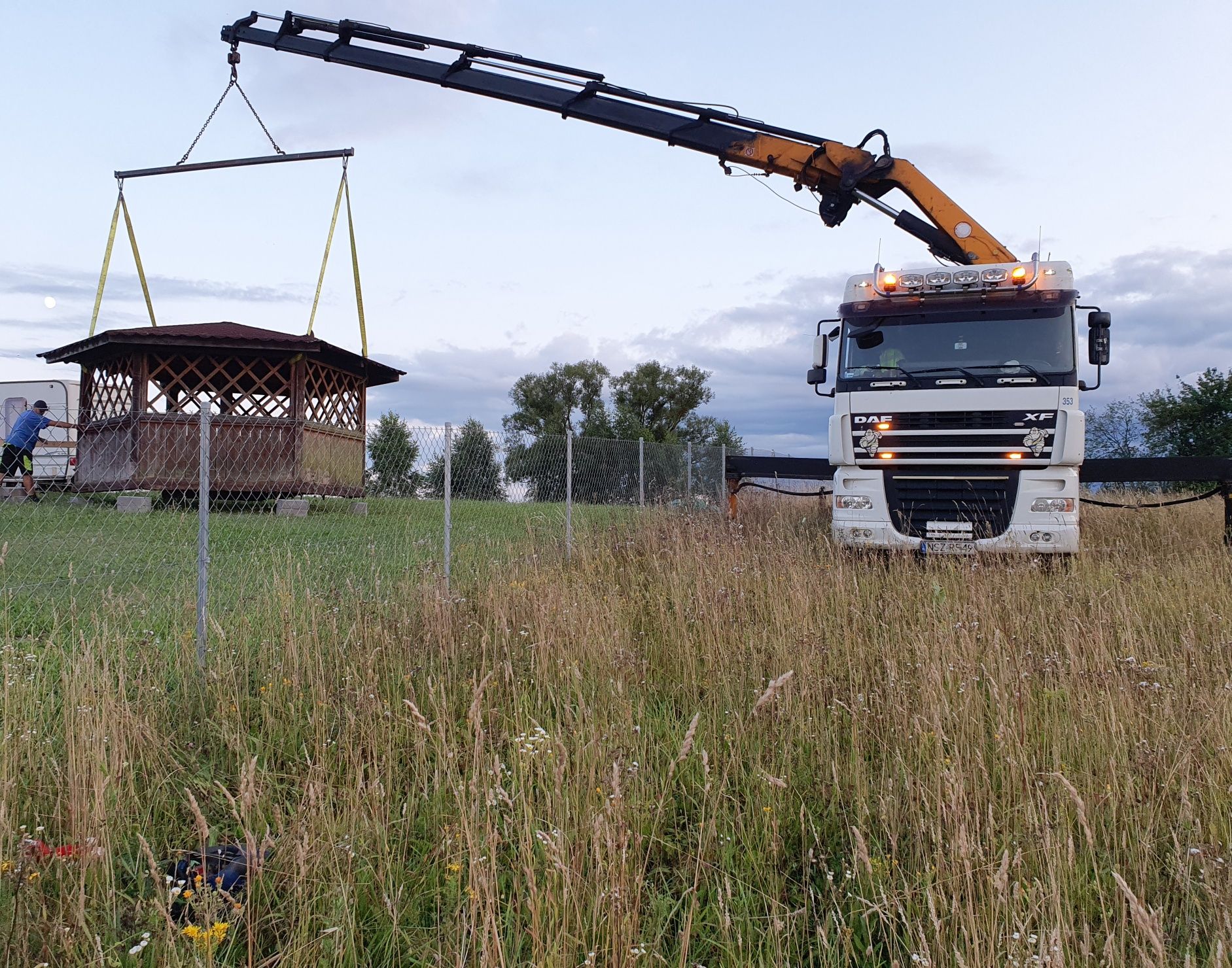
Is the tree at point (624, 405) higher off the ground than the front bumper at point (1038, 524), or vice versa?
the tree at point (624, 405)

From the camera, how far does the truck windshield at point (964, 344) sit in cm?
787

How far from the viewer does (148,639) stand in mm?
5043

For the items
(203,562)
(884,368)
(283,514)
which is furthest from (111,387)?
(884,368)

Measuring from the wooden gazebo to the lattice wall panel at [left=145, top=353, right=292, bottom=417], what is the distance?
0.02 metres

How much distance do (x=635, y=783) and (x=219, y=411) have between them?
16.1m

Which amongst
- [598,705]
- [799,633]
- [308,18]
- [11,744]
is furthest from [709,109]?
[11,744]

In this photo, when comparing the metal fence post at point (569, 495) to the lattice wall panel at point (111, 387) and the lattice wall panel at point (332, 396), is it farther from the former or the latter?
the lattice wall panel at point (111, 387)

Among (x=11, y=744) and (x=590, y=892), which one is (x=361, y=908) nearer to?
(x=590, y=892)

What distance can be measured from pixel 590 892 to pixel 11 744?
261 centimetres

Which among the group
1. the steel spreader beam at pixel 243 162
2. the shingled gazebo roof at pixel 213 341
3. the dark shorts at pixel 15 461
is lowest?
the dark shorts at pixel 15 461

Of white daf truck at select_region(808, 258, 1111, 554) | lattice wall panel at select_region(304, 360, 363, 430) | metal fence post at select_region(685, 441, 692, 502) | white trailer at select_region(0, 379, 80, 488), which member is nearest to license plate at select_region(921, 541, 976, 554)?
white daf truck at select_region(808, 258, 1111, 554)

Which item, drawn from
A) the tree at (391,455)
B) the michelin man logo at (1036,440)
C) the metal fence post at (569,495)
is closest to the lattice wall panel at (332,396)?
the metal fence post at (569,495)

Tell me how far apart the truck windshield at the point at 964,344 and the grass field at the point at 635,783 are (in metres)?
2.78

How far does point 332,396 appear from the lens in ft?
60.5
